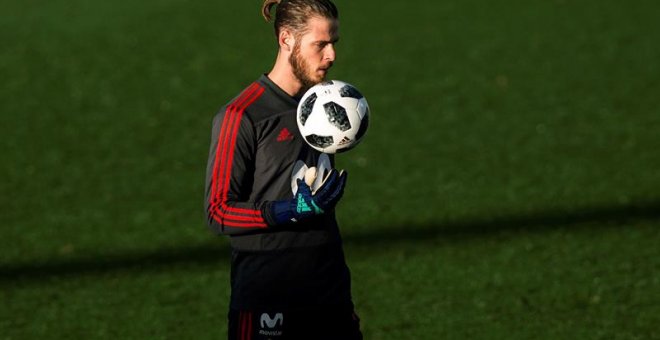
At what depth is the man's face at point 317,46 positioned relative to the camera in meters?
5.28

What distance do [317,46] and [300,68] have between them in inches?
5.9

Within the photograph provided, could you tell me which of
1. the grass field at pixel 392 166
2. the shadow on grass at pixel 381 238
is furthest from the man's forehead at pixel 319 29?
the shadow on grass at pixel 381 238

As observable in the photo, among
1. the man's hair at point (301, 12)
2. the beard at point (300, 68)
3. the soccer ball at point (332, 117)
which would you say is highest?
the man's hair at point (301, 12)

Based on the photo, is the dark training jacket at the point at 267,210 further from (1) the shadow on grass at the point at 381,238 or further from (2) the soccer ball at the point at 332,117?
(1) the shadow on grass at the point at 381,238

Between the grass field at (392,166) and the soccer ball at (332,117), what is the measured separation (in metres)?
3.40

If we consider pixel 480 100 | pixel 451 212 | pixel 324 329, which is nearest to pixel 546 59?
pixel 480 100

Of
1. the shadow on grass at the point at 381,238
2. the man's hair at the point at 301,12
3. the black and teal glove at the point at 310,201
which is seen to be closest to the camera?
the black and teal glove at the point at 310,201

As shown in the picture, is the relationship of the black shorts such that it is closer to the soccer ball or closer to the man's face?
the soccer ball

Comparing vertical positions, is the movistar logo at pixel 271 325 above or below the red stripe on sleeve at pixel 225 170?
below

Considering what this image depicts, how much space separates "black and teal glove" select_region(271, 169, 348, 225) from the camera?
5035 millimetres

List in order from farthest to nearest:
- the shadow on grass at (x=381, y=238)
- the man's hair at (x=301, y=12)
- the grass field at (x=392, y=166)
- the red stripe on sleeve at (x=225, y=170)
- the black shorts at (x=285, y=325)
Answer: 1. the shadow on grass at (x=381, y=238)
2. the grass field at (x=392, y=166)
3. the black shorts at (x=285, y=325)
4. the man's hair at (x=301, y=12)
5. the red stripe on sleeve at (x=225, y=170)

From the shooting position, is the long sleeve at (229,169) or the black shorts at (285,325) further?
the black shorts at (285,325)

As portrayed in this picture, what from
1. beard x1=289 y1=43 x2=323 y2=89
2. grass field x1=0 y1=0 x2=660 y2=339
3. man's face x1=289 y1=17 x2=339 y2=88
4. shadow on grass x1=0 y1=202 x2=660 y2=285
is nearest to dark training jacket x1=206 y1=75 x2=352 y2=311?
beard x1=289 y1=43 x2=323 y2=89

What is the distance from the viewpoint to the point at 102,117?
16.5 meters
